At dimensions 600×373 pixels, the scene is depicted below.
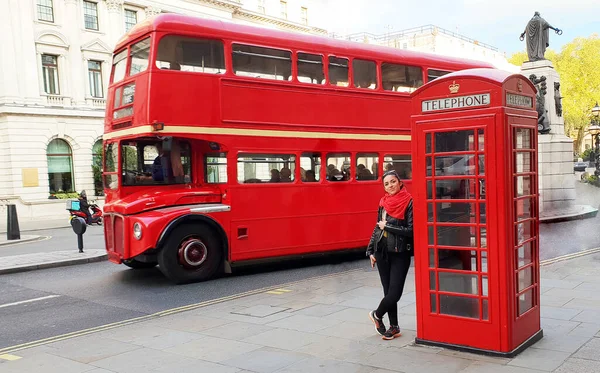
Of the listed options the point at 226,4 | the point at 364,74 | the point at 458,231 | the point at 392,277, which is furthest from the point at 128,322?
the point at 226,4

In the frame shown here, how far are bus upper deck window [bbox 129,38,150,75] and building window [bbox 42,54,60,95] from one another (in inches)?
880

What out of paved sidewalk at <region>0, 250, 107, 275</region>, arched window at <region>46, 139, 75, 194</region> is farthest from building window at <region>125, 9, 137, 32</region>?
paved sidewalk at <region>0, 250, 107, 275</region>

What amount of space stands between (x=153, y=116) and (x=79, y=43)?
24.5 m

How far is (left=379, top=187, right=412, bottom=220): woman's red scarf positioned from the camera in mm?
5457

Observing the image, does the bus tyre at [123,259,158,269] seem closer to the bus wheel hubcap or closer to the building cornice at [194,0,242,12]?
the bus wheel hubcap

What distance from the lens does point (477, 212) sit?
480 cm

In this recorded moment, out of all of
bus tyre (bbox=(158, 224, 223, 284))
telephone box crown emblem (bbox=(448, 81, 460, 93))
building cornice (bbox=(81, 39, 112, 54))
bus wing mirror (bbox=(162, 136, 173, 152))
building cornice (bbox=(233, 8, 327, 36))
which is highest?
building cornice (bbox=(233, 8, 327, 36))

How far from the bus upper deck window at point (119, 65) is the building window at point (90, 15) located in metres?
23.2

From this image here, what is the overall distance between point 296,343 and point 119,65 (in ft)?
22.2

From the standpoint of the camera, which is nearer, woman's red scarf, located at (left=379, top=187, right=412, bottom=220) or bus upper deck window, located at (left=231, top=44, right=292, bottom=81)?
woman's red scarf, located at (left=379, top=187, right=412, bottom=220)

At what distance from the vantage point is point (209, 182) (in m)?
9.90

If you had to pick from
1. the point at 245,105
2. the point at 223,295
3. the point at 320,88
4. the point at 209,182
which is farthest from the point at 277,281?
the point at 320,88

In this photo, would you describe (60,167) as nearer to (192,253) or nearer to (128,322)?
(192,253)

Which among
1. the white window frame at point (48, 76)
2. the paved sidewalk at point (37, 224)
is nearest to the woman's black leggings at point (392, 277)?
the paved sidewalk at point (37, 224)
